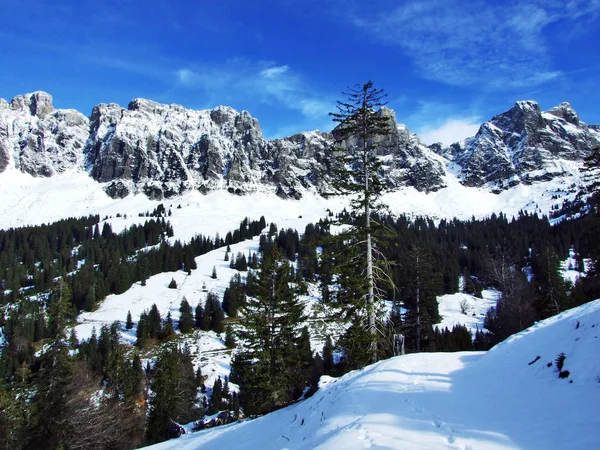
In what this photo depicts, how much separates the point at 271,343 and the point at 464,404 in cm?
2037

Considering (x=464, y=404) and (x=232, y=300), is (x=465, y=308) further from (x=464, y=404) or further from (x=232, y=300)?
(x=464, y=404)

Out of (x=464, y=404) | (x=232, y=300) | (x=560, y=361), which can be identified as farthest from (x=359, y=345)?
(x=232, y=300)

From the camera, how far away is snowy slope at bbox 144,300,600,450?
709 cm

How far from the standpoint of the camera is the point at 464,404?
896cm

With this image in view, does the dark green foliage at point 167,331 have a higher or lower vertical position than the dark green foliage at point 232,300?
lower

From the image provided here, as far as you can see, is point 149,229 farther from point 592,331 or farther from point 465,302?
point 592,331

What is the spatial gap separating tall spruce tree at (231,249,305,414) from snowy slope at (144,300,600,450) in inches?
510

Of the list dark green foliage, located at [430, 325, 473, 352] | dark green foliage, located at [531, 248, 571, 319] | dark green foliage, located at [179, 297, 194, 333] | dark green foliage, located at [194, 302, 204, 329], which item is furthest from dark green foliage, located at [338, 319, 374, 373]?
dark green foliage, located at [194, 302, 204, 329]

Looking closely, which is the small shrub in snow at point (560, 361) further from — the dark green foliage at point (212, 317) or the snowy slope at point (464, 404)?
the dark green foliage at point (212, 317)

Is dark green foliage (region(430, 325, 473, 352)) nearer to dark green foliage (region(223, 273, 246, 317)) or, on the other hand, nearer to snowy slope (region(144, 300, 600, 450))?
snowy slope (region(144, 300, 600, 450))

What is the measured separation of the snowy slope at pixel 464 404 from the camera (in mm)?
7086

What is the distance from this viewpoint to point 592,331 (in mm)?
9555

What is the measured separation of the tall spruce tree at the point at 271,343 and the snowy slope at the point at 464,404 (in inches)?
510

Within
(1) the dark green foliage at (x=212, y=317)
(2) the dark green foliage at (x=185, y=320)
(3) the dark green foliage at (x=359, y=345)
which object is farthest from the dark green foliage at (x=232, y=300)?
(3) the dark green foliage at (x=359, y=345)
